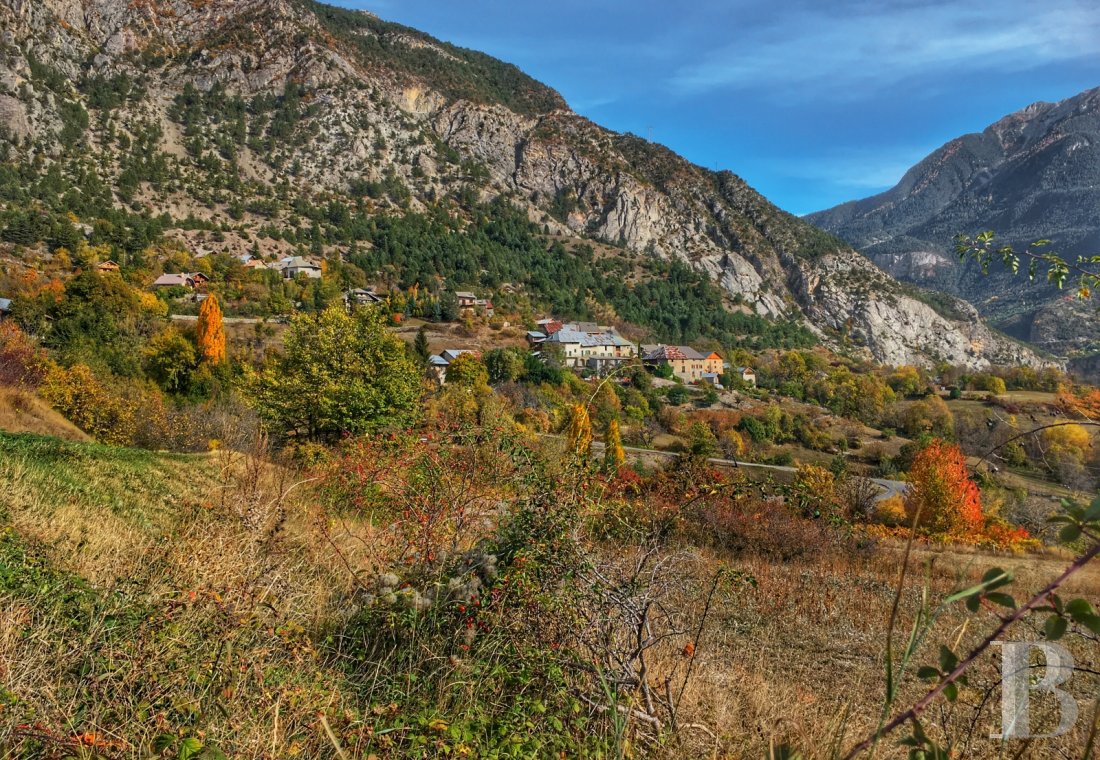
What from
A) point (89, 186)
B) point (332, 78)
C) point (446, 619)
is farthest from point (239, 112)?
point (446, 619)

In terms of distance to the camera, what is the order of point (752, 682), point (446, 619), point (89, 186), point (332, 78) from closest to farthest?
point (446, 619) < point (752, 682) < point (89, 186) < point (332, 78)

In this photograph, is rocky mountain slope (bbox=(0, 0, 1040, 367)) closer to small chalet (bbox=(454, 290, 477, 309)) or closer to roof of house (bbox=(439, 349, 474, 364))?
small chalet (bbox=(454, 290, 477, 309))

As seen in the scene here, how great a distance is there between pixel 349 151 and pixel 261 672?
115690 mm

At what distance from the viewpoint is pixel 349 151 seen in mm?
104000

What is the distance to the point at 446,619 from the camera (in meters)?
2.99

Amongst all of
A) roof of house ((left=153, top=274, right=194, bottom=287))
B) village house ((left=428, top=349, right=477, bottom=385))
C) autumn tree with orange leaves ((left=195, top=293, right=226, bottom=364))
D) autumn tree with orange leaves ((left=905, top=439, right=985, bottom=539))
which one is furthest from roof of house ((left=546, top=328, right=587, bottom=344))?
autumn tree with orange leaves ((left=905, top=439, right=985, bottom=539))

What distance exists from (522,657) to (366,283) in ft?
236

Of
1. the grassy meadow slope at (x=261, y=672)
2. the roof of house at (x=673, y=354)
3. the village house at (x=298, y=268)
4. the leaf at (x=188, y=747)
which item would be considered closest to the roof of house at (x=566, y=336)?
the roof of house at (x=673, y=354)

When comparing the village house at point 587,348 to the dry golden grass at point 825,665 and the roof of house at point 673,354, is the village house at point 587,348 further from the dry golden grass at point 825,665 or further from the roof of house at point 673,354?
the dry golden grass at point 825,665

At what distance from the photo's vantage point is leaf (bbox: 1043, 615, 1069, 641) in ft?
2.15

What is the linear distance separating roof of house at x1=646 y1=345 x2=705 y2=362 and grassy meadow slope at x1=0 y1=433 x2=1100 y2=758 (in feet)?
198

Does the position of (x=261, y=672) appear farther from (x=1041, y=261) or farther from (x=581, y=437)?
(x=1041, y=261)

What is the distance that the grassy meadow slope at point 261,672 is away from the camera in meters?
1.98

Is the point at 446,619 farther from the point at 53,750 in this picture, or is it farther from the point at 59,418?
the point at 59,418
